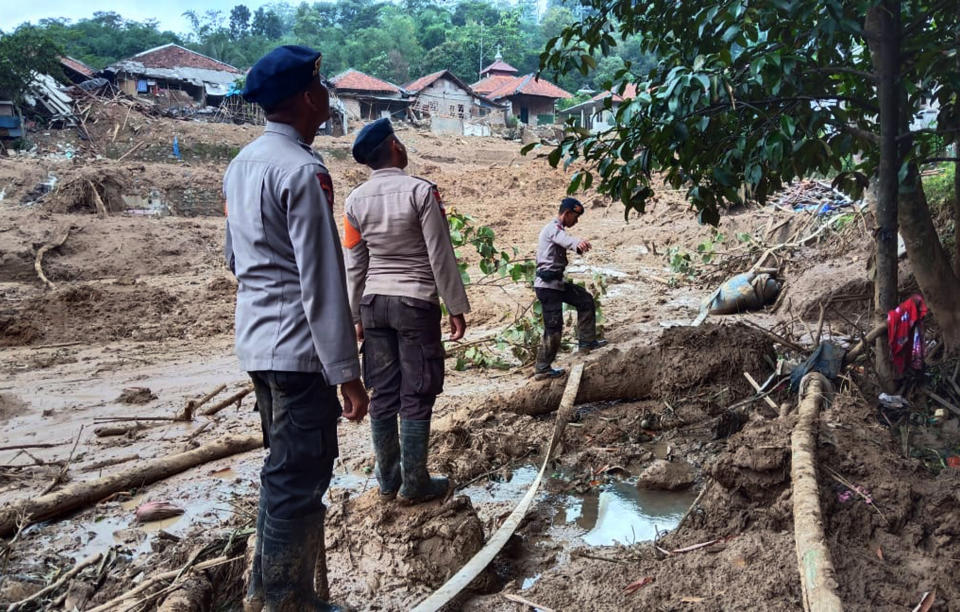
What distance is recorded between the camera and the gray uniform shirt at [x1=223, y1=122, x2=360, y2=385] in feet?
7.43

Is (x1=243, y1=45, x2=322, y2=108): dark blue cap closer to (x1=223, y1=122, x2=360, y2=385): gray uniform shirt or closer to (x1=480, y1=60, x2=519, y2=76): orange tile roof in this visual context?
(x1=223, y1=122, x2=360, y2=385): gray uniform shirt

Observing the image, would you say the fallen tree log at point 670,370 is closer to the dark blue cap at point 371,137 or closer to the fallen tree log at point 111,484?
the fallen tree log at point 111,484

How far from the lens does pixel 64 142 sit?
80.2 feet

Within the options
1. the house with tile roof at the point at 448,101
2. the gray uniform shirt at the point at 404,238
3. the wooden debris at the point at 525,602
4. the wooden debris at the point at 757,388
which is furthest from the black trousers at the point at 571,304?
the house with tile roof at the point at 448,101

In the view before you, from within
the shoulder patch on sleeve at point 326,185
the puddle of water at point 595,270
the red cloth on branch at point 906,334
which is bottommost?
the puddle of water at point 595,270

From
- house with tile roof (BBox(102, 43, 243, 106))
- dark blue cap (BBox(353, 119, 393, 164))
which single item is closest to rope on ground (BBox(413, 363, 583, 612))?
dark blue cap (BBox(353, 119, 393, 164))

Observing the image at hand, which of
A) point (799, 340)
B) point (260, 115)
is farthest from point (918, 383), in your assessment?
point (260, 115)

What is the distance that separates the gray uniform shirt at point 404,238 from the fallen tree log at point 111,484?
187cm

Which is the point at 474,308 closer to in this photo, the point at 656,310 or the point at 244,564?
the point at 656,310

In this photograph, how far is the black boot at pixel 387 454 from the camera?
3.43 metres

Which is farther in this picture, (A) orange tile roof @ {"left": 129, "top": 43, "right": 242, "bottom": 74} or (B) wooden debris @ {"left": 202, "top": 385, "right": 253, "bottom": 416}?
(A) orange tile roof @ {"left": 129, "top": 43, "right": 242, "bottom": 74}

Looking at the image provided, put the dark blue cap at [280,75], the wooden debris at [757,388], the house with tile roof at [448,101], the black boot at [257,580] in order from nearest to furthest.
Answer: the dark blue cap at [280,75] < the black boot at [257,580] < the wooden debris at [757,388] < the house with tile roof at [448,101]

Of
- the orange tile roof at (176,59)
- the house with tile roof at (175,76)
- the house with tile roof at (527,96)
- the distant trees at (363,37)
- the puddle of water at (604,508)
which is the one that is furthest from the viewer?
the distant trees at (363,37)

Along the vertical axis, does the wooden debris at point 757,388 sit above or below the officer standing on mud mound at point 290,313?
below
